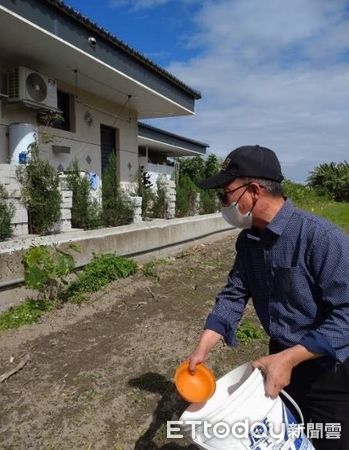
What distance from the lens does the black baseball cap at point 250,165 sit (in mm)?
1733

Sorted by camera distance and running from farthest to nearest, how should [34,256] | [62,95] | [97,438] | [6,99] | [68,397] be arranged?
[62,95], [6,99], [34,256], [68,397], [97,438]

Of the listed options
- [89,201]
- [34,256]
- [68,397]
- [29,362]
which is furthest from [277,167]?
[89,201]

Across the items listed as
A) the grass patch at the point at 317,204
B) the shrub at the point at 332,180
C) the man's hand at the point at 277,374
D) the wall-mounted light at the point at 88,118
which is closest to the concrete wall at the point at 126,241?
the wall-mounted light at the point at 88,118

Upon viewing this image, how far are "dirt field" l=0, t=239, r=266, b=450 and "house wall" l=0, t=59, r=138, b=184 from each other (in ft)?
11.1

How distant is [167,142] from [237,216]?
688 inches

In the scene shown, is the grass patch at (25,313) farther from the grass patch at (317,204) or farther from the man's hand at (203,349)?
the grass patch at (317,204)

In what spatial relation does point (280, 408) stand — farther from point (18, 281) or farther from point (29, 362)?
point (18, 281)

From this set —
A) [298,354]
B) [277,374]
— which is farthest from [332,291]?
[277,374]

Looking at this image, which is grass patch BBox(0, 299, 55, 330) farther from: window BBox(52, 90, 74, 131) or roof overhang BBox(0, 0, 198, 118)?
window BBox(52, 90, 74, 131)

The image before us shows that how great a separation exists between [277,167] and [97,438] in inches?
76.3

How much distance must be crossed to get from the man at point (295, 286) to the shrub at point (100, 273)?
358 centimetres

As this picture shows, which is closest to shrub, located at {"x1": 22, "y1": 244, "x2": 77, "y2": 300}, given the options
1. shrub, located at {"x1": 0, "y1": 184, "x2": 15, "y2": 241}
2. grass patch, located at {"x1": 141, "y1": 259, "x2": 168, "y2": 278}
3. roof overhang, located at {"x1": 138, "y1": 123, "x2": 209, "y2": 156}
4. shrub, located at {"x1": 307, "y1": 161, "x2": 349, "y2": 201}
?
shrub, located at {"x1": 0, "y1": 184, "x2": 15, "y2": 241}

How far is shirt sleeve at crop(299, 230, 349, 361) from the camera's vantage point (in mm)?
1629

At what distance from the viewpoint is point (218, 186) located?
5.91 feet
